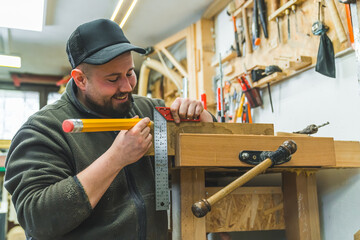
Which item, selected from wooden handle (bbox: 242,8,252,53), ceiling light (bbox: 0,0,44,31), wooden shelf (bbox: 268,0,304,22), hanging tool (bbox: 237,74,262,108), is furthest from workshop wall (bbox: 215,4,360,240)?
ceiling light (bbox: 0,0,44,31)

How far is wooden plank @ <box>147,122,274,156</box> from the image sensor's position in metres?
1.12

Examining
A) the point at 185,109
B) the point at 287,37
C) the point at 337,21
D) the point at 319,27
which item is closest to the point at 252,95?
the point at 287,37

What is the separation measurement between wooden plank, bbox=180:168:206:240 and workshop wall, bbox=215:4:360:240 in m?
0.71

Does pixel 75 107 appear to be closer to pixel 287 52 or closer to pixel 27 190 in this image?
pixel 27 190

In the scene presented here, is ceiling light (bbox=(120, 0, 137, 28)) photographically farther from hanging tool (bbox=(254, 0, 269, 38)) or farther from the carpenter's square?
the carpenter's square

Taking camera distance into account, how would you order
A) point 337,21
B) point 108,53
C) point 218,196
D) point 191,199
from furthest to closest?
point 337,21 → point 108,53 → point 191,199 → point 218,196

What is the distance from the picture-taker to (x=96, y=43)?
133 centimetres

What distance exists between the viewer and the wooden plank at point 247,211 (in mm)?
1243

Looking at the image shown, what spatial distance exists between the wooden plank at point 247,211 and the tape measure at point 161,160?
168 millimetres

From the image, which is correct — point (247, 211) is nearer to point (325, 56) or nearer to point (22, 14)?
point (325, 56)

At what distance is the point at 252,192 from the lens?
4.33 feet

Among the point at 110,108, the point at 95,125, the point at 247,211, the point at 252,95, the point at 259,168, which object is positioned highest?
the point at 252,95

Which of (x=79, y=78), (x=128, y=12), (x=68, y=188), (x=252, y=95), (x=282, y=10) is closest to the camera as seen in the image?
(x=68, y=188)

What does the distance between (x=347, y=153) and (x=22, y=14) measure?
133 inches
